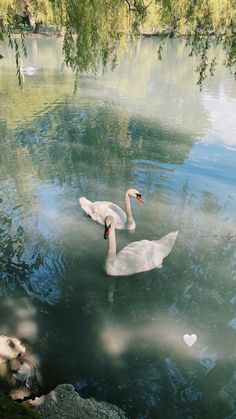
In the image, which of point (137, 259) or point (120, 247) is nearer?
point (137, 259)

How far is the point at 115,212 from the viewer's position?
844cm

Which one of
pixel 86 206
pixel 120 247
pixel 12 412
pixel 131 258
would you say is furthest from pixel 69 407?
pixel 86 206

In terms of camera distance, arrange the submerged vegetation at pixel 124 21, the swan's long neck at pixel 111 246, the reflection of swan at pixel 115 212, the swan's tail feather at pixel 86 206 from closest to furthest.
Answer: the swan's long neck at pixel 111 246 < the submerged vegetation at pixel 124 21 < the reflection of swan at pixel 115 212 < the swan's tail feather at pixel 86 206

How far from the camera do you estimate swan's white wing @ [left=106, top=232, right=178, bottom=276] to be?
675cm

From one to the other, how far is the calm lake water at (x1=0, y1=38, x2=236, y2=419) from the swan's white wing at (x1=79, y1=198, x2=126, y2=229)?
0.75 ft

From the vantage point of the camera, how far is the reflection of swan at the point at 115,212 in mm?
8219

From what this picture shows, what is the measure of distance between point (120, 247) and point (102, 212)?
88cm

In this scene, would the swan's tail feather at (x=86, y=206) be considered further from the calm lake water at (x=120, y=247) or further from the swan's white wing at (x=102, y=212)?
the calm lake water at (x=120, y=247)

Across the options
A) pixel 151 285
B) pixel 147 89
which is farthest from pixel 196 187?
pixel 147 89

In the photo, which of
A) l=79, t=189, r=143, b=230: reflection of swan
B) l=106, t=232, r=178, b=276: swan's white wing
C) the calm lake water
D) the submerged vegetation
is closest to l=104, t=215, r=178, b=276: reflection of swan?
l=106, t=232, r=178, b=276: swan's white wing

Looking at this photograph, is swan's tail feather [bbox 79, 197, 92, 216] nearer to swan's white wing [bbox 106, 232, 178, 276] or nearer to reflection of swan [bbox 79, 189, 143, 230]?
reflection of swan [bbox 79, 189, 143, 230]

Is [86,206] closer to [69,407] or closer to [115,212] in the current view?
[115,212]

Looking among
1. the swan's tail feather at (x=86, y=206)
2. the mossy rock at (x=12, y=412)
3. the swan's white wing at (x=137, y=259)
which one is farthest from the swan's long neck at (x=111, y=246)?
the mossy rock at (x=12, y=412)

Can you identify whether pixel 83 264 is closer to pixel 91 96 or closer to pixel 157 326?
pixel 157 326
